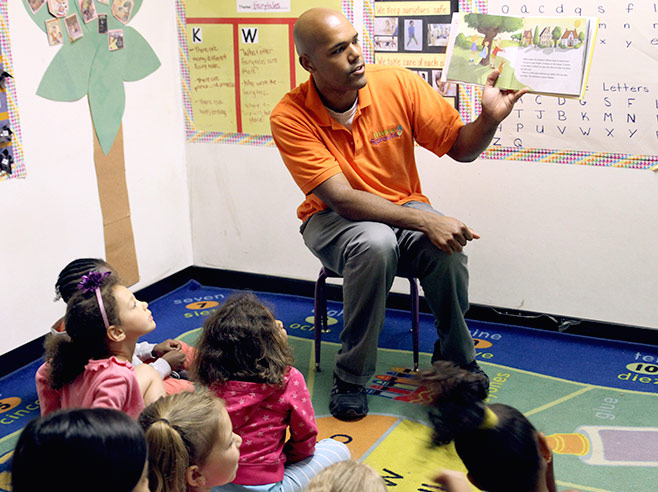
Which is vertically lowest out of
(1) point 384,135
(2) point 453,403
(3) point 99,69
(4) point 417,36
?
(2) point 453,403

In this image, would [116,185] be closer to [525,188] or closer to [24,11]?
[24,11]

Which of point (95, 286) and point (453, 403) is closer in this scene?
point (453, 403)

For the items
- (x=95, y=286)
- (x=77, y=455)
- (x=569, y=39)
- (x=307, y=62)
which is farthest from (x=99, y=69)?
(x=77, y=455)

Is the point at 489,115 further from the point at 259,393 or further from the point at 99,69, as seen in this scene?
the point at 99,69

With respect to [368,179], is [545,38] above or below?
above

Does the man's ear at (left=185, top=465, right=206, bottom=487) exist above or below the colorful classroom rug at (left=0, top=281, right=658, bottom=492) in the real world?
above

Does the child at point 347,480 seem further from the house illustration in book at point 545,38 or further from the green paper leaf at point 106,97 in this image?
the green paper leaf at point 106,97

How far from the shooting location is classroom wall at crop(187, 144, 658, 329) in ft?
9.24

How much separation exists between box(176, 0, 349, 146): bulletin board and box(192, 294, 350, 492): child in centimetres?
171

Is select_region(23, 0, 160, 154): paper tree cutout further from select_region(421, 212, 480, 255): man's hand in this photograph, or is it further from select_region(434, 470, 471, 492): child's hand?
select_region(434, 470, 471, 492): child's hand

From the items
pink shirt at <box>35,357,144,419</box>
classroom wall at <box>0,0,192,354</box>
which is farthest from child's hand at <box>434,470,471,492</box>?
classroom wall at <box>0,0,192,354</box>

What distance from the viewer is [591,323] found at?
2.95 meters

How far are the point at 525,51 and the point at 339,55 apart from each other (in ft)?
1.94

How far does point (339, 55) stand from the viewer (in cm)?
243
